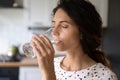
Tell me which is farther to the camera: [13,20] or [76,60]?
[13,20]

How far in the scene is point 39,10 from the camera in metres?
3.21

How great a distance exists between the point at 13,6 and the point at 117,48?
1.49 m

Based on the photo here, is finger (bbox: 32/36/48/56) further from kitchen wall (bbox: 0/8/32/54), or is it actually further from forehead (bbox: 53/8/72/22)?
kitchen wall (bbox: 0/8/32/54)

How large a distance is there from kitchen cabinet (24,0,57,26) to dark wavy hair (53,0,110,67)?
216 centimetres

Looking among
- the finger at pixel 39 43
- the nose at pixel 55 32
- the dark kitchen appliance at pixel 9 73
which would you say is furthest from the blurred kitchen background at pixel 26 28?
the finger at pixel 39 43

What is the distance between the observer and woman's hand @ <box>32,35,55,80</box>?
2.66ft

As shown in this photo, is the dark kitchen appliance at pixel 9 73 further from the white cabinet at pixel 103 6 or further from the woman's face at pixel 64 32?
the woman's face at pixel 64 32

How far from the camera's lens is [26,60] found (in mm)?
3074

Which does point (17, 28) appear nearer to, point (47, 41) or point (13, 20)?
point (13, 20)

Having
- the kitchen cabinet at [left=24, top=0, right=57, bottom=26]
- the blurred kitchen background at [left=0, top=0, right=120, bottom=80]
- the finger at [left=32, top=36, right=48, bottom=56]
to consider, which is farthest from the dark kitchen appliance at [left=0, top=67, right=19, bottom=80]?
the finger at [left=32, top=36, right=48, bottom=56]

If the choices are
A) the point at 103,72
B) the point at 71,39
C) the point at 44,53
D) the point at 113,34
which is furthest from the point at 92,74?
the point at 113,34

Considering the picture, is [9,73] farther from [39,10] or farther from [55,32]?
[55,32]

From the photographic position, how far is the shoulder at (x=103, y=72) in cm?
96

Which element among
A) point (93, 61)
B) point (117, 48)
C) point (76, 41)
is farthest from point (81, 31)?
point (117, 48)
